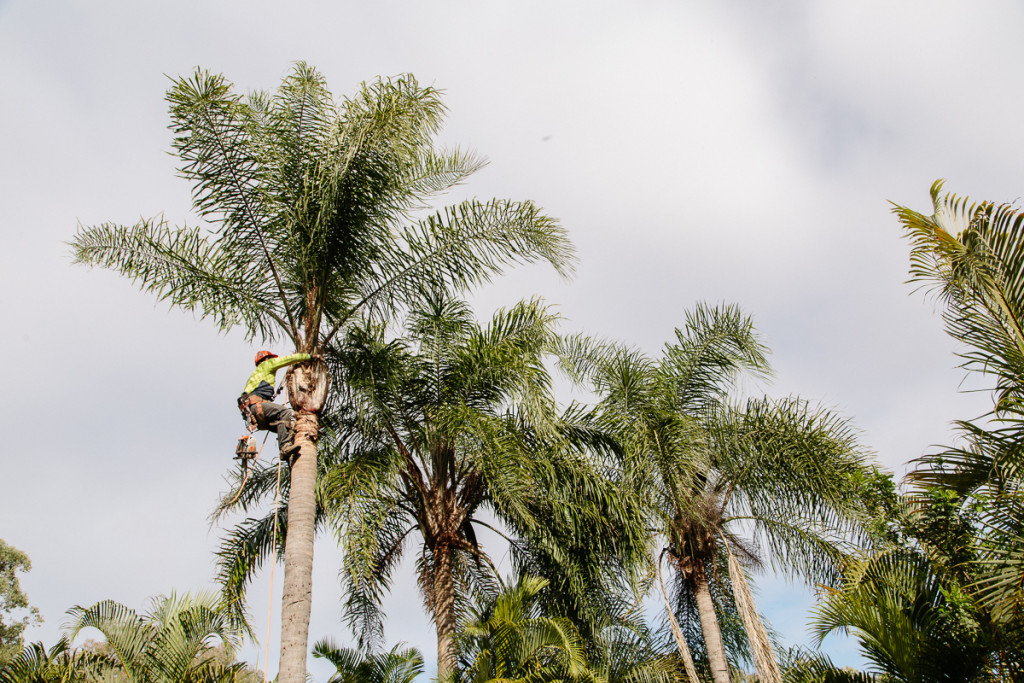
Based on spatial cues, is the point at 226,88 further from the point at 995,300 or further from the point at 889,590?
the point at 889,590

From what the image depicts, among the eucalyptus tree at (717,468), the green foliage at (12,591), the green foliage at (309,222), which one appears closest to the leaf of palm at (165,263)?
the green foliage at (309,222)

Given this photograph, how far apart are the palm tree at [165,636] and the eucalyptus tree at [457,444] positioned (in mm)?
1703

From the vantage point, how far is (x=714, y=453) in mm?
11828

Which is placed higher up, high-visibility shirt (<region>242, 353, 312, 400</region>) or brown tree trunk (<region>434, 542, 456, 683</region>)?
high-visibility shirt (<region>242, 353, 312, 400</region>)

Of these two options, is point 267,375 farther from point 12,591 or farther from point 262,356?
point 12,591

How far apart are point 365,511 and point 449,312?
3.43m

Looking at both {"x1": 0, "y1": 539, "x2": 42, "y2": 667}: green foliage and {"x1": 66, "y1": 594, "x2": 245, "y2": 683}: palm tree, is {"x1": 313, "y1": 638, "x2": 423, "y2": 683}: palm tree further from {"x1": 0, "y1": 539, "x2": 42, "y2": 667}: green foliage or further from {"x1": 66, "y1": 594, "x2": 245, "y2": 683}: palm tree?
{"x1": 0, "y1": 539, "x2": 42, "y2": 667}: green foliage

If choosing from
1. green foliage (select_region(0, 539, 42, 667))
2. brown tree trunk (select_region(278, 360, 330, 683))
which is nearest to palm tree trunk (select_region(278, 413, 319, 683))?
brown tree trunk (select_region(278, 360, 330, 683))

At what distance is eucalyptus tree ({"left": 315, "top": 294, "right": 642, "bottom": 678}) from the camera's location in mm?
9250

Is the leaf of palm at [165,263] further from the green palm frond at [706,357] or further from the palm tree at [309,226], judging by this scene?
the green palm frond at [706,357]

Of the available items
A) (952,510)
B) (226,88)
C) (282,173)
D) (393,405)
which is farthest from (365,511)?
(952,510)

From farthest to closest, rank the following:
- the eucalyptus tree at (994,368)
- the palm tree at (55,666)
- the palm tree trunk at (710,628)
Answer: the palm tree trunk at (710,628), the palm tree at (55,666), the eucalyptus tree at (994,368)

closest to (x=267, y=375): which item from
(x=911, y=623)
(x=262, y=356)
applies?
(x=262, y=356)

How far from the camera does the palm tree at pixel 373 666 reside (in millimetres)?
9875
